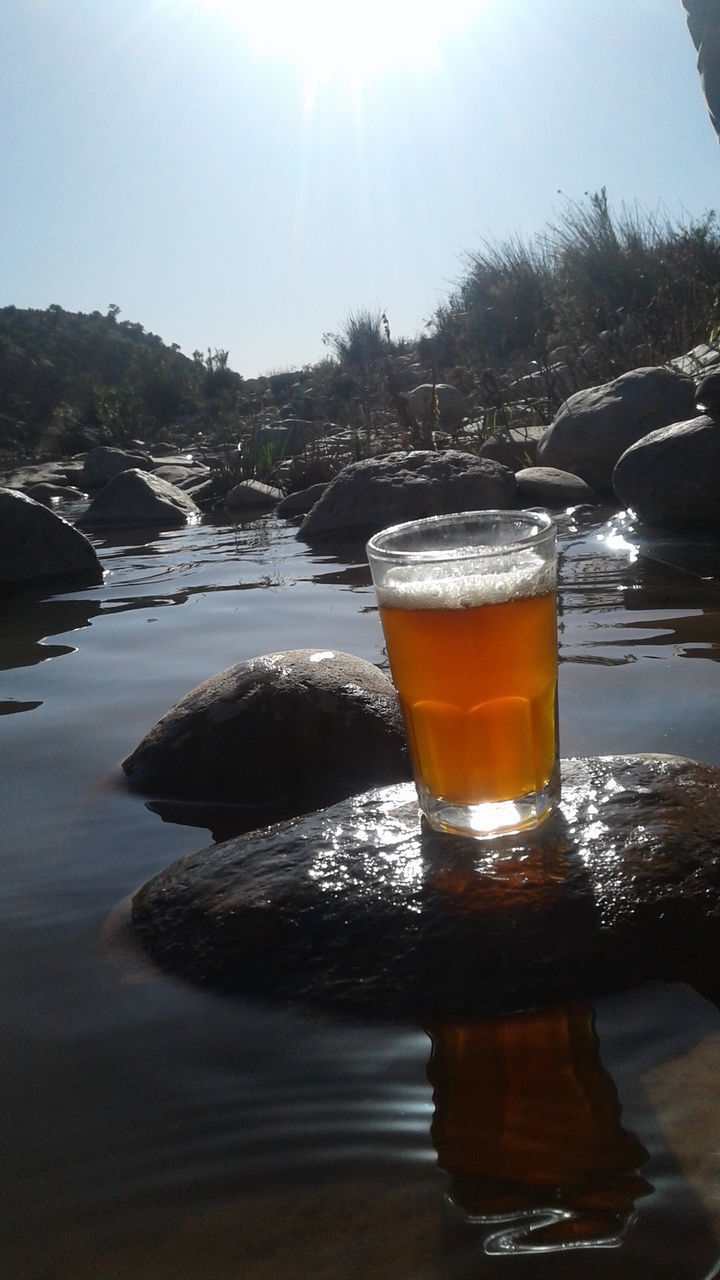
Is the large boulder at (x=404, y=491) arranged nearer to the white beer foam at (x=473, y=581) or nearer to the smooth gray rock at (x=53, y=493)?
the white beer foam at (x=473, y=581)

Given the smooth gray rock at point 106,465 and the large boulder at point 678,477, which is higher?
the smooth gray rock at point 106,465

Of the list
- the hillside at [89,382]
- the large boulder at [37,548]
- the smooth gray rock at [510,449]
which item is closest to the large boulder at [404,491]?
the smooth gray rock at [510,449]

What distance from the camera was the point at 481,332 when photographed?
21.9 m

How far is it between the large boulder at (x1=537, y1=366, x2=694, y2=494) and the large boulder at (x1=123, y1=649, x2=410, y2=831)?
242 inches

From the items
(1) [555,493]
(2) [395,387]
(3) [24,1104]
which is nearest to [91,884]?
(3) [24,1104]

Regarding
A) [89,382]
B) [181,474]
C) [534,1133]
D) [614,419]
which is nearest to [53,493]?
[181,474]

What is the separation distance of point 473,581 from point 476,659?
14cm

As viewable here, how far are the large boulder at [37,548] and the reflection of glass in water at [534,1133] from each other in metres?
5.74

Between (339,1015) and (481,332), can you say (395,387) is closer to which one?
(339,1015)

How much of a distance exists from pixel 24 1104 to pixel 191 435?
83.3 feet

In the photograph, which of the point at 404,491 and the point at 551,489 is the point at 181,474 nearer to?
the point at 404,491

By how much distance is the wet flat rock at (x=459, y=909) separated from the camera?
156cm

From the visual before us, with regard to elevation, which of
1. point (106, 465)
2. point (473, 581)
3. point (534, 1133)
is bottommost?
point (534, 1133)

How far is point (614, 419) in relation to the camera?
27.5ft
